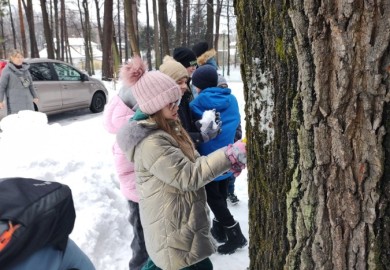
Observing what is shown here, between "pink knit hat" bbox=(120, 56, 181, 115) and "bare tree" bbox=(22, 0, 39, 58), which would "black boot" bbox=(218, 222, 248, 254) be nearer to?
"pink knit hat" bbox=(120, 56, 181, 115)

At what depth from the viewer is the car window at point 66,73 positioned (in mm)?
9727

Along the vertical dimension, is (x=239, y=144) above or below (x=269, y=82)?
below

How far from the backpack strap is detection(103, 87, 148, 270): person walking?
5.68 feet

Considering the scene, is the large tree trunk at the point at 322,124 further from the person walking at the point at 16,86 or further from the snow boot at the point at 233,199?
the person walking at the point at 16,86

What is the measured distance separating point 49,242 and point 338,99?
1.03 m

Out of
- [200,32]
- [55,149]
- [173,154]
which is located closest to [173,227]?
[173,154]

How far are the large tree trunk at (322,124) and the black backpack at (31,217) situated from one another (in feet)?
2.41

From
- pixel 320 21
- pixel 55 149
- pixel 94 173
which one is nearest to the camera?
pixel 320 21

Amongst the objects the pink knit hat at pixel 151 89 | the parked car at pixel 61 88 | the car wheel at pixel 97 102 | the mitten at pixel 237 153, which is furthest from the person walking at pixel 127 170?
the car wheel at pixel 97 102

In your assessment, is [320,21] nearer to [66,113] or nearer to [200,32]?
[66,113]

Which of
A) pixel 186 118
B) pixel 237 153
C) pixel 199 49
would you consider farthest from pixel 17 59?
pixel 237 153

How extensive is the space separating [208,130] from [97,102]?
8.63 meters

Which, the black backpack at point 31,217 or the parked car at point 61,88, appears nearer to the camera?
the black backpack at point 31,217

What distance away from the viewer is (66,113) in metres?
11.0
